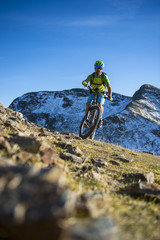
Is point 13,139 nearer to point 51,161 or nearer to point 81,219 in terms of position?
point 51,161

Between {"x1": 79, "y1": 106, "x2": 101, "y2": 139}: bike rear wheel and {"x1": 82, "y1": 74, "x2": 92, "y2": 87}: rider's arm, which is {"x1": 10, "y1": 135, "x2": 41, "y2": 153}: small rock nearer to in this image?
{"x1": 79, "y1": 106, "x2": 101, "y2": 139}: bike rear wheel

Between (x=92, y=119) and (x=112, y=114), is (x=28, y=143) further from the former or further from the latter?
(x=112, y=114)

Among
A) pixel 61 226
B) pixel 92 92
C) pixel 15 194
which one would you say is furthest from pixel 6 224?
pixel 92 92

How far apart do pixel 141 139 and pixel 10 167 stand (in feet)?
156

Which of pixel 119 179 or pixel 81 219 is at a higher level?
pixel 81 219

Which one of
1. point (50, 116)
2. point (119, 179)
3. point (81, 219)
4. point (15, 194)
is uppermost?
point (15, 194)

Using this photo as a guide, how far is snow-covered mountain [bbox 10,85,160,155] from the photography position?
46481mm

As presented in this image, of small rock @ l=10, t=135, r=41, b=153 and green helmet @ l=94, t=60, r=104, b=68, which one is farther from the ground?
green helmet @ l=94, t=60, r=104, b=68

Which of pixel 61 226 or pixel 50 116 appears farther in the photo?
pixel 50 116

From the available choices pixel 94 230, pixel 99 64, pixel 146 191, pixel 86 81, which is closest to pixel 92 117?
pixel 86 81

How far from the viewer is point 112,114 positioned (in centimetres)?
8106

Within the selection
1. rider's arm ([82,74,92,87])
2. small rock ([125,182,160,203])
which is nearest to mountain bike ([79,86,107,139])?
rider's arm ([82,74,92,87])

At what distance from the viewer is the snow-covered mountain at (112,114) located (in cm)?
4648

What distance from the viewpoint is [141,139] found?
1811 inches
